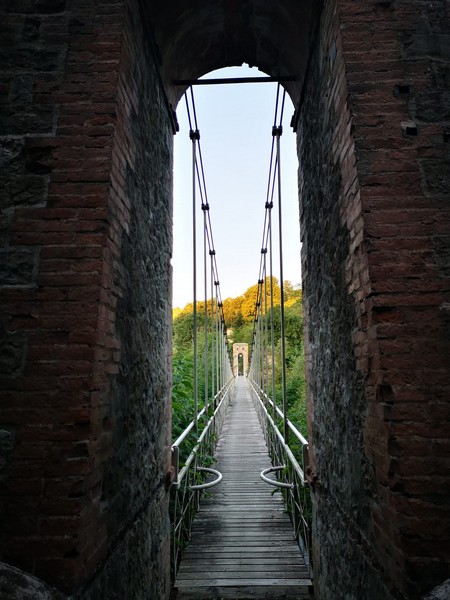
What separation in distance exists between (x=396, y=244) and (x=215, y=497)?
392cm

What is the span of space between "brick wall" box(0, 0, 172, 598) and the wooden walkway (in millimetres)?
940

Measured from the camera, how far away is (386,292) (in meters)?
1.41

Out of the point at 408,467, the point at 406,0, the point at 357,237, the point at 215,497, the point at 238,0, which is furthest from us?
the point at 215,497

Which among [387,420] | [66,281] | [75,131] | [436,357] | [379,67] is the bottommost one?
[387,420]

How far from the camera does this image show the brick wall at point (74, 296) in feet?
4.27

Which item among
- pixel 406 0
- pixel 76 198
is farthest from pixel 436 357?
pixel 406 0

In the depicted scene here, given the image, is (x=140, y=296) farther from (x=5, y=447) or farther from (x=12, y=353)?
(x=5, y=447)

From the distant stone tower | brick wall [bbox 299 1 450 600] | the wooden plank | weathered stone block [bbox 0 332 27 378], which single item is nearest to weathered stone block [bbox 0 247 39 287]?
weathered stone block [bbox 0 332 27 378]

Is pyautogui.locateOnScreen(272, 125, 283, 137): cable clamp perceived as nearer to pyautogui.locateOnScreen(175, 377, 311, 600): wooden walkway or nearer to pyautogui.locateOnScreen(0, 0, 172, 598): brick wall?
pyautogui.locateOnScreen(0, 0, 172, 598): brick wall

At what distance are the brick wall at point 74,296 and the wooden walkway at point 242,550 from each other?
940mm

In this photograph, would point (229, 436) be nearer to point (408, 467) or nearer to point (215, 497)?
point (215, 497)

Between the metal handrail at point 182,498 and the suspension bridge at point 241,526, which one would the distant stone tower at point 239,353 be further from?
the metal handrail at point 182,498

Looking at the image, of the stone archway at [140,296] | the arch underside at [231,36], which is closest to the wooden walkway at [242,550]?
the stone archway at [140,296]

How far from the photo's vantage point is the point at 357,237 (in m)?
1.57
